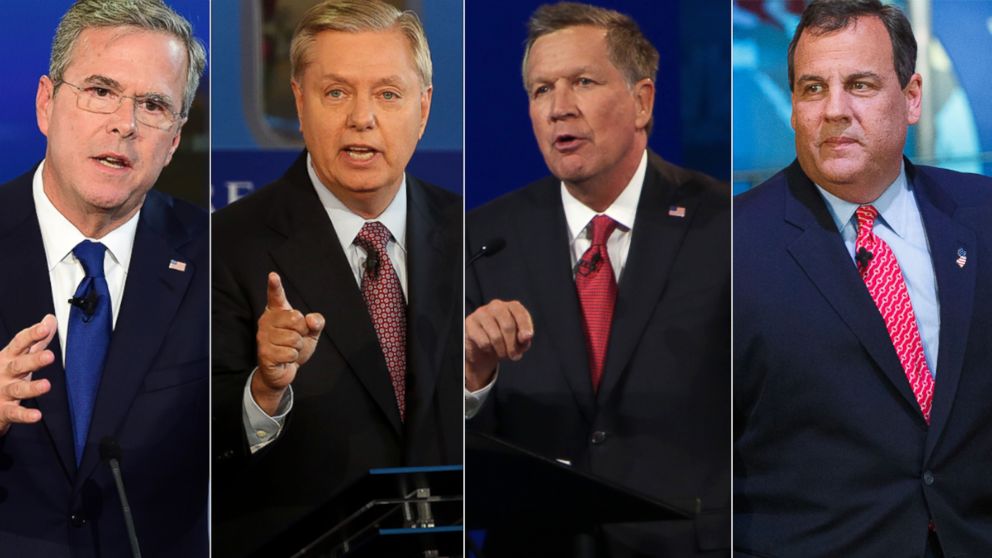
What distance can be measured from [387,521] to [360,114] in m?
1.54

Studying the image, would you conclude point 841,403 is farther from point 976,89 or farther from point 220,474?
point 220,474

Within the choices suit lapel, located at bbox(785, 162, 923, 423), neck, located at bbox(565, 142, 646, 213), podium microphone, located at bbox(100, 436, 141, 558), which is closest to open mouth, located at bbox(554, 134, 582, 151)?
neck, located at bbox(565, 142, 646, 213)

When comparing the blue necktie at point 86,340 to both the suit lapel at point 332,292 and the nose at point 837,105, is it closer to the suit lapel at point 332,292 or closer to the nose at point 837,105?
the suit lapel at point 332,292

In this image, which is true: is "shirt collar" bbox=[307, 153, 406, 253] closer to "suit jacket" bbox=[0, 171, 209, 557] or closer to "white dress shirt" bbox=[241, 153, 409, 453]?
"white dress shirt" bbox=[241, 153, 409, 453]

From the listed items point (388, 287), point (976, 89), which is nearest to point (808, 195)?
point (976, 89)

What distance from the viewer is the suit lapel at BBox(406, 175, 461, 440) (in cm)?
524

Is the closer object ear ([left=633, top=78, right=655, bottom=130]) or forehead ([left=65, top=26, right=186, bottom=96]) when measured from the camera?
forehead ([left=65, top=26, right=186, bottom=96])

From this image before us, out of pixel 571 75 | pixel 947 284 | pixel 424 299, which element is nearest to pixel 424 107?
pixel 571 75

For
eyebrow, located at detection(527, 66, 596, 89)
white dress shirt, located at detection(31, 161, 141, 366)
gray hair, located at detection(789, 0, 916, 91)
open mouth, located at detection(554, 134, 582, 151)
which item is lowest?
white dress shirt, located at detection(31, 161, 141, 366)

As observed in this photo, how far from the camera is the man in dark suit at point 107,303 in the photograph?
16.0ft

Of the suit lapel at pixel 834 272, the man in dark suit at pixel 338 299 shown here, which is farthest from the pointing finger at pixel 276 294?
the suit lapel at pixel 834 272

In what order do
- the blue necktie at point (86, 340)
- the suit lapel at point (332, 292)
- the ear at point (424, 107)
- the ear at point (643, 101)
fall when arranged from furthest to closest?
1. the ear at point (643, 101)
2. the ear at point (424, 107)
3. the suit lapel at point (332, 292)
4. the blue necktie at point (86, 340)

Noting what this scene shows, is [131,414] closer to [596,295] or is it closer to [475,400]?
[475,400]

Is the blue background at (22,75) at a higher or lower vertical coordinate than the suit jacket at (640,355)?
higher
